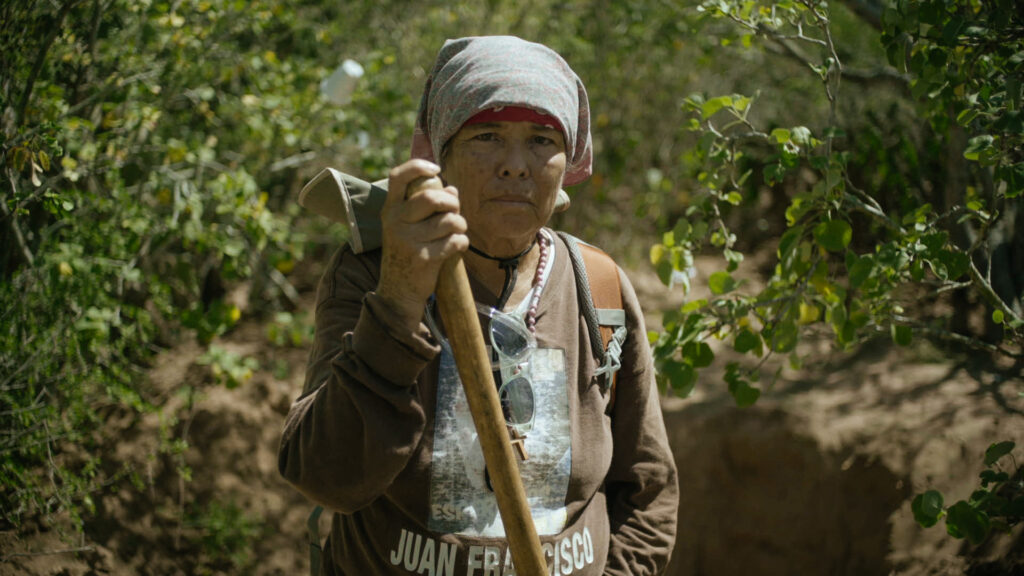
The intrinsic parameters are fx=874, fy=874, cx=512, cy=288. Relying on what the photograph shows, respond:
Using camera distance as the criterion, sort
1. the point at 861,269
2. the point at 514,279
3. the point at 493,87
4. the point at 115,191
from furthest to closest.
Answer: the point at 115,191 < the point at 861,269 < the point at 514,279 < the point at 493,87

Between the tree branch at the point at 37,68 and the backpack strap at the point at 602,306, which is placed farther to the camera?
the tree branch at the point at 37,68

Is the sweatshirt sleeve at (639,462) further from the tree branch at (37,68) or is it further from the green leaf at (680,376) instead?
the tree branch at (37,68)

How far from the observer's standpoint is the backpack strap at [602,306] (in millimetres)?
1825

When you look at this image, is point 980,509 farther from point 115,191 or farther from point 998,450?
point 115,191

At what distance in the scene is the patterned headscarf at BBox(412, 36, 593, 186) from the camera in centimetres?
161

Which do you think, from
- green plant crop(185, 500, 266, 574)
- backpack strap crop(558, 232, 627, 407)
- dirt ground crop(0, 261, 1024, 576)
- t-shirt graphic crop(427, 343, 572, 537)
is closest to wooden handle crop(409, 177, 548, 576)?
t-shirt graphic crop(427, 343, 572, 537)

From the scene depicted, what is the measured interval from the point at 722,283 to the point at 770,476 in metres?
1.62

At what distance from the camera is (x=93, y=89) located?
10.6 feet

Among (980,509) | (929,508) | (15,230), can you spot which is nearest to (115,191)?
(15,230)

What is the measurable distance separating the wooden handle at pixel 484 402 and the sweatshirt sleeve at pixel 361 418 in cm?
5

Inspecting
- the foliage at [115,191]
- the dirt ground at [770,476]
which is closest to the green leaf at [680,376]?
the dirt ground at [770,476]

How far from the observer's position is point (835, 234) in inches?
92.3

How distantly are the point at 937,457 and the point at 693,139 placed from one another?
3.16m

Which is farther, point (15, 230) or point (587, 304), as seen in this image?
point (15, 230)
